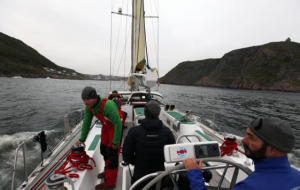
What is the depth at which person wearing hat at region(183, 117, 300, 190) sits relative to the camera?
2.94 feet

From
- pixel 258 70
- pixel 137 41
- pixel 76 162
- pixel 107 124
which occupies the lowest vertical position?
pixel 76 162

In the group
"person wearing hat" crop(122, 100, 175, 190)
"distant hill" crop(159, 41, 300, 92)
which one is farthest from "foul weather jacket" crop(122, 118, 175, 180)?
"distant hill" crop(159, 41, 300, 92)

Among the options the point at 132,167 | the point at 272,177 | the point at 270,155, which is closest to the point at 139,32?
the point at 132,167

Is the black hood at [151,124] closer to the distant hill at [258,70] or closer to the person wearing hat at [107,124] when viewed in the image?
the person wearing hat at [107,124]

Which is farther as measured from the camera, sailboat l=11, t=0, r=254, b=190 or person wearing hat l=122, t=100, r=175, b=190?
→ person wearing hat l=122, t=100, r=175, b=190

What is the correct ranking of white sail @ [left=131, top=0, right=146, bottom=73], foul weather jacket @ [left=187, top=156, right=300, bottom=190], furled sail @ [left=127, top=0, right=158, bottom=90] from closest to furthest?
foul weather jacket @ [left=187, top=156, right=300, bottom=190] < furled sail @ [left=127, top=0, right=158, bottom=90] < white sail @ [left=131, top=0, right=146, bottom=73]

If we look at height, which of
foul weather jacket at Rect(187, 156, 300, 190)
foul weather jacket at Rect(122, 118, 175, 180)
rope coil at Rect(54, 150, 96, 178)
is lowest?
rope coil at Rect(54, 150, 96, 178)

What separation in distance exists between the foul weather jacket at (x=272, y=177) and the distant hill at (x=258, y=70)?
257ft

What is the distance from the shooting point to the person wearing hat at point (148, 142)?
1810 millimetres

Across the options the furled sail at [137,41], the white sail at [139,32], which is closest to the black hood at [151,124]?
the furled sail at [137,41]

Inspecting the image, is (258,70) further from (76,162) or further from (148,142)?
(76,162)

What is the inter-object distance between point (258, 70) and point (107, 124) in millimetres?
92393

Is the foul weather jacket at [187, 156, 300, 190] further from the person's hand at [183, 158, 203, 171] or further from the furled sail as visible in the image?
the furled sail

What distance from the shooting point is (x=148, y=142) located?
5.96 feet
